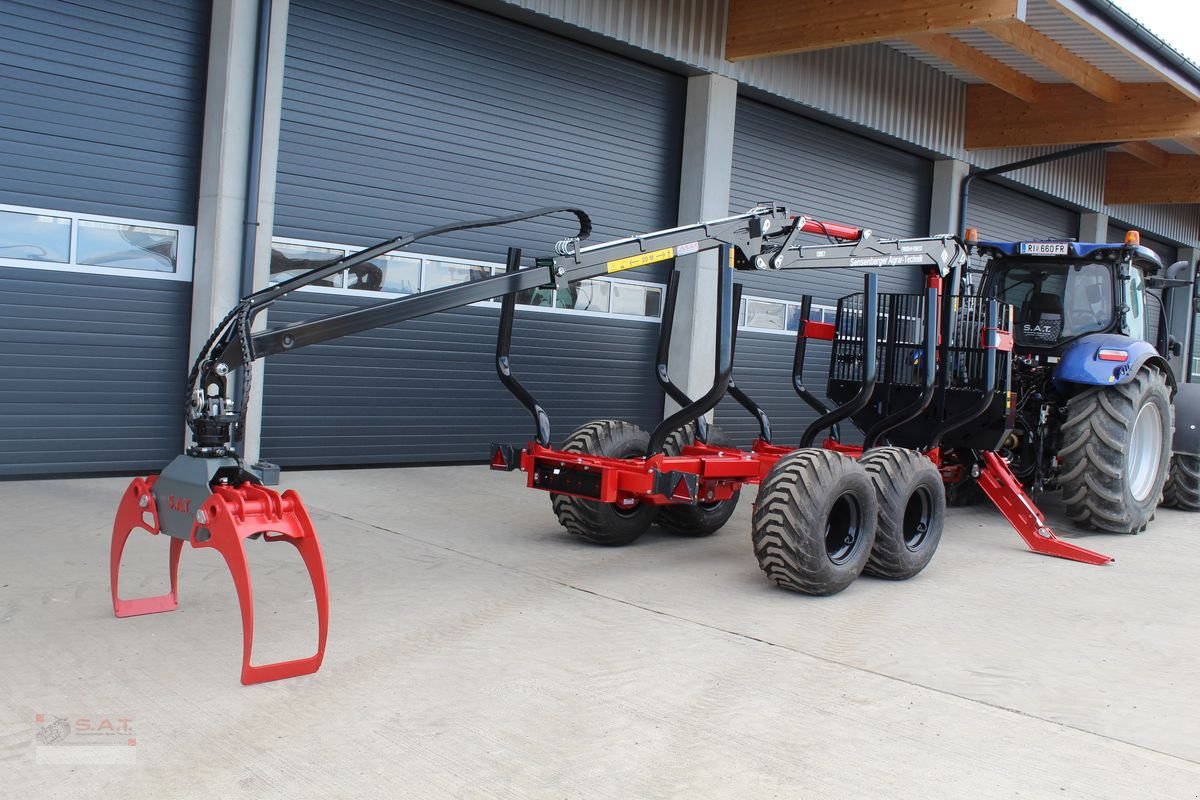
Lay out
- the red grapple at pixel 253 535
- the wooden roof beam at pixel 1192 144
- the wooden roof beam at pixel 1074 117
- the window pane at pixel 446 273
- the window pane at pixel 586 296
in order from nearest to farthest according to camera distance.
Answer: the red grapple at pixel 253 535 < the window pane at pixel 446 273 < the window pane at pixel 586 296 < the wooden roof beam at pixel 1074 117 < the wooden roof beam at pixel 1192 144

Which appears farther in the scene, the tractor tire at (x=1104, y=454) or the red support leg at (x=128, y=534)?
the tractor tire at (x=1104, y=454)

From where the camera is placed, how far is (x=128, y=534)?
188 inches

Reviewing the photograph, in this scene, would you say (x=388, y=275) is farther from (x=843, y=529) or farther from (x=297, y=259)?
(x=843, y=529)

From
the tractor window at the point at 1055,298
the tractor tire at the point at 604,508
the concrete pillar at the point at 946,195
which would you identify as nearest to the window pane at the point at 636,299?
the tractor window at the point at 1055,298

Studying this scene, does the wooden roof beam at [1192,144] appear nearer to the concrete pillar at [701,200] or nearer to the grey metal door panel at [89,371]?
the concrete pillar at [701,200]

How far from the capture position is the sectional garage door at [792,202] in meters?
13.1

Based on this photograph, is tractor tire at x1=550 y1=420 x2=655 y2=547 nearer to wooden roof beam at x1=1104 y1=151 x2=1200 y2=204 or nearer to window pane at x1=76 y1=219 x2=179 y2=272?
window pane at x1=76 y1=219 x2=179 y2=272

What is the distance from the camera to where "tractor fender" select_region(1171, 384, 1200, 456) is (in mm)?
10328

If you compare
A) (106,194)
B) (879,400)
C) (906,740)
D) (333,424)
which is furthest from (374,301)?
(906,740)

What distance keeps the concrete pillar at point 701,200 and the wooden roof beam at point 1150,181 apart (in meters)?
10.8

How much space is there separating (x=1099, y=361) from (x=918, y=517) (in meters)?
2.67

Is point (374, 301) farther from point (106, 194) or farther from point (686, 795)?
point (686, 795)

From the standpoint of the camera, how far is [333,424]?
9594mm

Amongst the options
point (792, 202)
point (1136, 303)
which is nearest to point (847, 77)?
point (792, 202)
